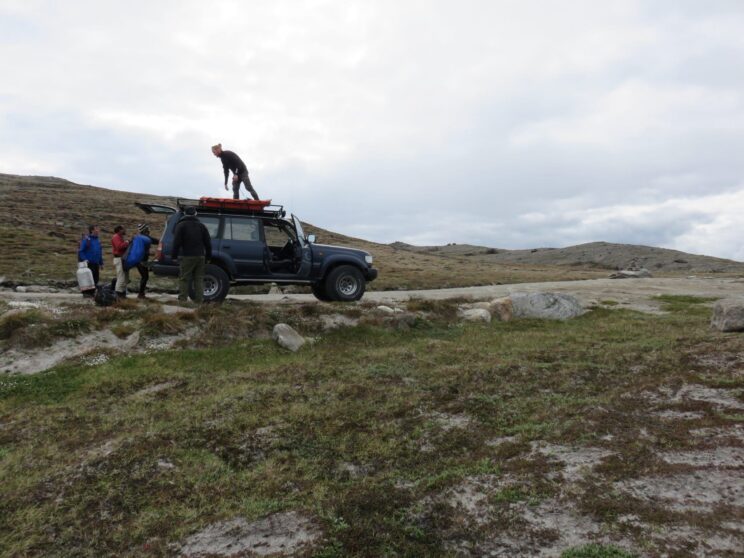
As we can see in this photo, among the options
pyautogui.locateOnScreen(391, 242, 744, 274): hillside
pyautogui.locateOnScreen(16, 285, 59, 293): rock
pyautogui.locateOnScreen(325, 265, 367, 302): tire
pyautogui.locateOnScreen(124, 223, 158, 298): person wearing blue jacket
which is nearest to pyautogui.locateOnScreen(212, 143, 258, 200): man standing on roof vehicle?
pyautogui.locateOnScreen(124, 223, 158, 298): person wearing blue jacket

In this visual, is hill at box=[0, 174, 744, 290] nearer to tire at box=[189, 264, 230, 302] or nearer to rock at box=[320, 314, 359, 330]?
tire at box=[189, 264, 230, 302]

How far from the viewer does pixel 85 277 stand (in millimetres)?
12953

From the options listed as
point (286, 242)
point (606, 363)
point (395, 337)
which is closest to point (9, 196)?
point (286, 242)

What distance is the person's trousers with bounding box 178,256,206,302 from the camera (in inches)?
441

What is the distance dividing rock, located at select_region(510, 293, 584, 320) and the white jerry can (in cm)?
1127

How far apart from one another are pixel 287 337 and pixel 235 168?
597 cm

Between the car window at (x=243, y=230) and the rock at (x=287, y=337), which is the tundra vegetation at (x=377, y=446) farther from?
the car window at (x=243, y=230)

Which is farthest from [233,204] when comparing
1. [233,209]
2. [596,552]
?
[596,552]

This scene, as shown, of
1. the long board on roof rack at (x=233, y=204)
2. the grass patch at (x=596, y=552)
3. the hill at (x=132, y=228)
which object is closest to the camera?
the grass patch at (x=596, y=552)

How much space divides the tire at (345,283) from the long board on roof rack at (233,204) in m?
2.45

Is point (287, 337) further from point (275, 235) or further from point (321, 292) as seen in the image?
point (275, 235)

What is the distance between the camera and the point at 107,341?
966 centimetres

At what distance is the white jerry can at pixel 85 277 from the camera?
42.3ft

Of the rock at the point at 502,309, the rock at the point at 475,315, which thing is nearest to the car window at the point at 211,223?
the rock at the point at 475,315
